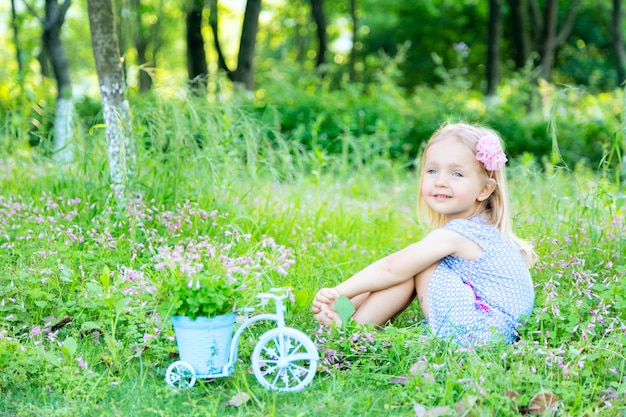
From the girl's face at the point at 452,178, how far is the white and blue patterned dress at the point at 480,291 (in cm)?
9

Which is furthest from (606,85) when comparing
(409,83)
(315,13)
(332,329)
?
(332,329)

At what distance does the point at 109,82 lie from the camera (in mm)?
4406

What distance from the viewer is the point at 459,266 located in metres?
3.07

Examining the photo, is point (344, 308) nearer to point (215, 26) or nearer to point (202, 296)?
point (202, 296)

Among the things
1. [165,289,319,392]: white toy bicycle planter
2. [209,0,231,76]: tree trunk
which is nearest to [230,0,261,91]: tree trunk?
[209,0,231,76]: tree trunk

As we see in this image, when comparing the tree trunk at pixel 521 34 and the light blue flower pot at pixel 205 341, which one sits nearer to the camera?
the light blue flower pot at pixel 205 341

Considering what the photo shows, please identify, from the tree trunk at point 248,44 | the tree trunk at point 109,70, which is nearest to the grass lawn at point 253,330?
the tree trunk at point 109,70

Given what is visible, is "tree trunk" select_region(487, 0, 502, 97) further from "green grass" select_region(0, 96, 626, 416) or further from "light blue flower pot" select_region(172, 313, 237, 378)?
"light blue flower pot" select_region(172, 313, 237, 378)

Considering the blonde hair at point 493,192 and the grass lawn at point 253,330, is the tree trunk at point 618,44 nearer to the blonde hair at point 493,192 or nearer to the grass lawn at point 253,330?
the grass lawn at point 253,330

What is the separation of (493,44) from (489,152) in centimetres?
1030

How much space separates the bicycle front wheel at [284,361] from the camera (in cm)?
257

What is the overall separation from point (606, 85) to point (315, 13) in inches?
414

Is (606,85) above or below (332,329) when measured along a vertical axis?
above

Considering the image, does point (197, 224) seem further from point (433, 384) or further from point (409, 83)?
point (409, 83)
